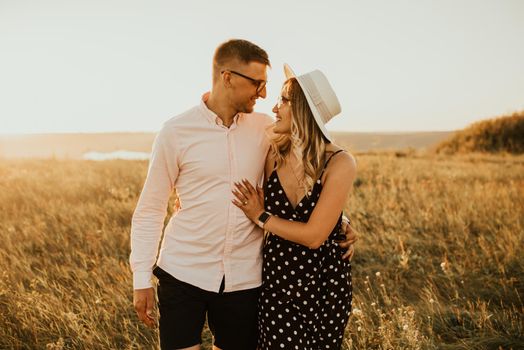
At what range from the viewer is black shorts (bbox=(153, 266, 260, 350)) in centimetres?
232

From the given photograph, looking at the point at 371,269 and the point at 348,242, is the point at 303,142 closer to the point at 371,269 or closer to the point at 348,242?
the point at 348,242

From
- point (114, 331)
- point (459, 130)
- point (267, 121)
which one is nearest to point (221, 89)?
point (267, 121)

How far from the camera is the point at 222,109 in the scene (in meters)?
2.49

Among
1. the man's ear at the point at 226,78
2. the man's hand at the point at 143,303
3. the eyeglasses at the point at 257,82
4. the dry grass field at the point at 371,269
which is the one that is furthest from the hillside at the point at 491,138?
the man's hand at the point at 143,303

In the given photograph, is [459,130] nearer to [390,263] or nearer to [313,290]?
[390,263]

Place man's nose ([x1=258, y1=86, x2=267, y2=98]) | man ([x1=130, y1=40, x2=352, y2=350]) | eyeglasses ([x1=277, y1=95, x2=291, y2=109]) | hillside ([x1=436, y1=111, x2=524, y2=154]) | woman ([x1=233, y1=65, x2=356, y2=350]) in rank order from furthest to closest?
hillside ([x1=436, y1=111, x2=524, y2=154])
man's nose ([x1=258, y1=86, x2=267, y2=98])
eyeglasses ([x1=277, y1=95, x2=291, y2=109])
man ([x1=130, y1=40, x2=352, y2=350])
woman ([x1=233, y1=65, x2=356, y2=350])

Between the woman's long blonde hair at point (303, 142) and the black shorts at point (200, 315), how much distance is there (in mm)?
735

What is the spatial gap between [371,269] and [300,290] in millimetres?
2613

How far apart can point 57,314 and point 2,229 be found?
2.79m

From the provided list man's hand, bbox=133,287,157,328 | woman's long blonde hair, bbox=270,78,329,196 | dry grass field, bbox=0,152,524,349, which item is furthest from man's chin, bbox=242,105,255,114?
dry grass field, bbox=0,152,524,349

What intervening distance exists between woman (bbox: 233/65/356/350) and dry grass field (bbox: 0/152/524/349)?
877 mm

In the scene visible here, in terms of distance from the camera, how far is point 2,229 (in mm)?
5789

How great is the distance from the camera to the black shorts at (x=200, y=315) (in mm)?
2322

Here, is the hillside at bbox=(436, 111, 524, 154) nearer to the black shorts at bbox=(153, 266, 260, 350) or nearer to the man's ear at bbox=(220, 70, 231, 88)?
the man's ear at bbox=(220, 70, 231, 88)
